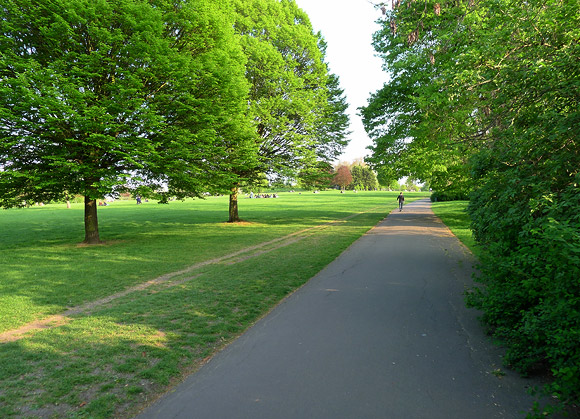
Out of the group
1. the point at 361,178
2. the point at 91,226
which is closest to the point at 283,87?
the point at 91,226

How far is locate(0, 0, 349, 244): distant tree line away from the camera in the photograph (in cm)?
1041

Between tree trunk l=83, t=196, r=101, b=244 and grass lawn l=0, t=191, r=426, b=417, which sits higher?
tree trunk l=83, t=196, r=101, b=244

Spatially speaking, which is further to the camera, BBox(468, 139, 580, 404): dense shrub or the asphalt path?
the asphalt path

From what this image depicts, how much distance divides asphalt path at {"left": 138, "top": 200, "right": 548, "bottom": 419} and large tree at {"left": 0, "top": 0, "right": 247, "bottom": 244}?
9367 mm

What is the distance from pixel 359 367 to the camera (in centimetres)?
355

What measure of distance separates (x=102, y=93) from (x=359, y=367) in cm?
1385

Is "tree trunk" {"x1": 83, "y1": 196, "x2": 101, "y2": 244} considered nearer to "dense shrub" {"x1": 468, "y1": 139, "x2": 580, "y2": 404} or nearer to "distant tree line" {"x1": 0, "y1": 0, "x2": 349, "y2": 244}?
"distant tree line" {"x1": 0, "y1": 0, "x2": 349, "y2": 244}

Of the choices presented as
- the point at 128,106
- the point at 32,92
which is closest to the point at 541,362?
the point at 128,106

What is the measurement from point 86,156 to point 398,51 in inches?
628

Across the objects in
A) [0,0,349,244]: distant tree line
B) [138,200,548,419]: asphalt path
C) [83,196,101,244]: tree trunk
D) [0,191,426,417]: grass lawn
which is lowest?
[0,191,426,417]: grass lawn

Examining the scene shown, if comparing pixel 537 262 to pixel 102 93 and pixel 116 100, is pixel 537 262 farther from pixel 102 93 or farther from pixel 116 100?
pixel 102 93

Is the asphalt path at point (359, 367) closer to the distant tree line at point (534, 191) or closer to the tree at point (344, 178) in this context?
the distant tree line at point (534, 191)

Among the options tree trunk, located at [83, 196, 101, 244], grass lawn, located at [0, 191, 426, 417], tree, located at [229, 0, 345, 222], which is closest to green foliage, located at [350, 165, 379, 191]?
tree, located at [229, 0, 345, 222]

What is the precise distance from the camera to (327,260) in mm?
9516
